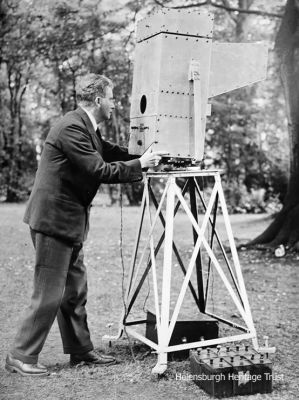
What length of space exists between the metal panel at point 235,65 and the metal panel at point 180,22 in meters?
0.22

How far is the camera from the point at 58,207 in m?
4.41

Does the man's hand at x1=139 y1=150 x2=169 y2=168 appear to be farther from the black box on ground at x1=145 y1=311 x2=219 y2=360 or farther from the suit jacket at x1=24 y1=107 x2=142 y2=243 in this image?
the black box on ground at x1=145 y1=311 x2=219 y2=360

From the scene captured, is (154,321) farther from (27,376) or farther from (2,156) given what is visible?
(2,156)

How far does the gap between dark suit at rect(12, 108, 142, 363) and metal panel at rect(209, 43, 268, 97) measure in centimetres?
106

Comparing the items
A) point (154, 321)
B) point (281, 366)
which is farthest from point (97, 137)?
point (281, 366)

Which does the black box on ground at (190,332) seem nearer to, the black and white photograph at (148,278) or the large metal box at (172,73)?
the black and white photograph at (148,278)

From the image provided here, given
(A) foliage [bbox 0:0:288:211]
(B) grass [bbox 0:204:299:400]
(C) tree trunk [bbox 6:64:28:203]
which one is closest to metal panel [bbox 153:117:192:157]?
(B) grass [bbox 0:204:299:400]

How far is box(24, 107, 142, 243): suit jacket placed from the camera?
4387mm

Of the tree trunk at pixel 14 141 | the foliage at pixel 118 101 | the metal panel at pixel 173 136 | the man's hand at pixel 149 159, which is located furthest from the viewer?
the tree trunk at pixel 14 141

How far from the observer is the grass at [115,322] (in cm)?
414

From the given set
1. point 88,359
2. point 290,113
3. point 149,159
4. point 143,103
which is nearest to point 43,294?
point 88,359

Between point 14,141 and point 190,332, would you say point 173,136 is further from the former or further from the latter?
point 14,141

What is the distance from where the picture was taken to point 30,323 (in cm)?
440

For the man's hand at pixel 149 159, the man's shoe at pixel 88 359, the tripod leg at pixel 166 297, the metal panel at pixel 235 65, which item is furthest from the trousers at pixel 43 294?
the metal panel at pixel 235 65
